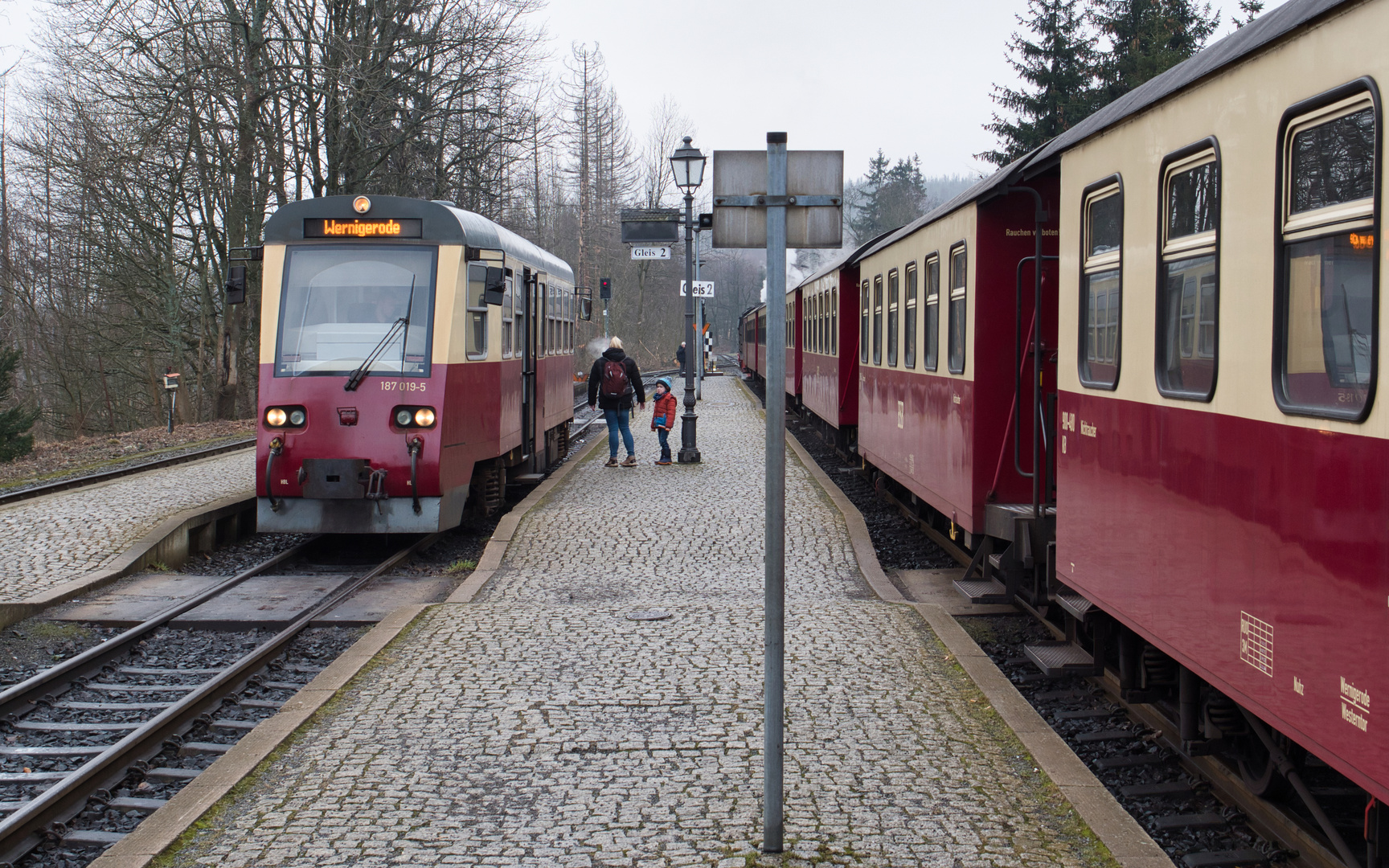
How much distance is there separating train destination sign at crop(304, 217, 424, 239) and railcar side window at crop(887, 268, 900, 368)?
466cm

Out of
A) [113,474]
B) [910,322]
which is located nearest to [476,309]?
[910,322]

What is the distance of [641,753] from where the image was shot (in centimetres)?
524

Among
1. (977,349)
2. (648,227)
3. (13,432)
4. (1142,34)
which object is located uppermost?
(1142,34)

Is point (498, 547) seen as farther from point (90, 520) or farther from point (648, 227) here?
point (648, 227)

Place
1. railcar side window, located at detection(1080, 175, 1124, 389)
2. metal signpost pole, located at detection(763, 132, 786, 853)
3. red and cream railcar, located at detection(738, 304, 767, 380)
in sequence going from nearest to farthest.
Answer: metal signpost pole, located at detection(763, 132, 786, 853) → railcar side window, located at detection(1080, 175, 1124, 389) → red and cream railcar, located at detection(738, 304, 767, 380)

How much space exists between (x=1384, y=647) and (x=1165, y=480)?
1.71 m

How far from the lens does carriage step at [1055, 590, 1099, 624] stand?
599 cm

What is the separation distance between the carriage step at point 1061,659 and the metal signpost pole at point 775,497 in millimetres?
2428

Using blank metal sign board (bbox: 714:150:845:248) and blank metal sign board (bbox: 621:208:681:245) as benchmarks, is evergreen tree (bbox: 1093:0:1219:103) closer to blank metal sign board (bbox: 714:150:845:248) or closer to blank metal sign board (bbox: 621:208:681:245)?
blank metal sign board (bbox: 621:208:681:245)

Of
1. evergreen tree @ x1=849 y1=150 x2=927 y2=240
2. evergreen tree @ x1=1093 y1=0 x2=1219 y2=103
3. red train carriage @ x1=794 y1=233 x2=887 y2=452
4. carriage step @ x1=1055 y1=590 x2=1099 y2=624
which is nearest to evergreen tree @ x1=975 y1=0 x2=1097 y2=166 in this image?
evergreen tree @ x1=1093 y1=0 x2=1219 y2=103

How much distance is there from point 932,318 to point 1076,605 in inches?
163

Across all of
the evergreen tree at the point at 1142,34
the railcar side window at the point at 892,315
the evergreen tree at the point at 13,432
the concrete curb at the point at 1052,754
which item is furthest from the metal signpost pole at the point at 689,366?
the evergreen tree at the point at 1142,34

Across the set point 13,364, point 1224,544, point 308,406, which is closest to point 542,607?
point 308,406

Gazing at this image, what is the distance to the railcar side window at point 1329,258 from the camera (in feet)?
10.5
